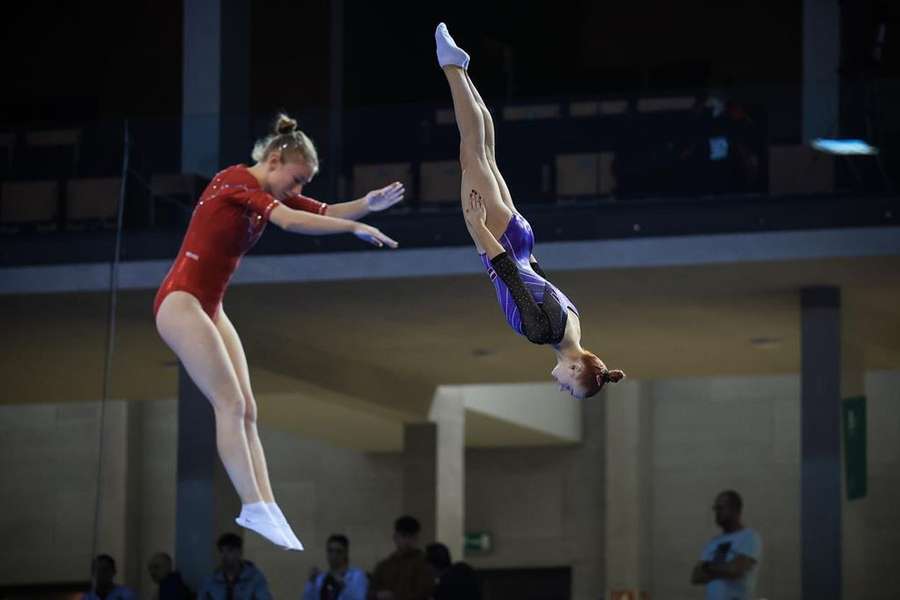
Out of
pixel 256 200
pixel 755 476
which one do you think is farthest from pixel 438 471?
pixel 256 200

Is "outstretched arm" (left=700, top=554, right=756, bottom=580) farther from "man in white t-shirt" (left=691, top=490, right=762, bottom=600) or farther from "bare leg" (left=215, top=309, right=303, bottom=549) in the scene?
"bare leg" (left=215, top=309, right=303, bottom=549)

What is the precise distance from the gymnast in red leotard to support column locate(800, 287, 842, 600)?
634cm

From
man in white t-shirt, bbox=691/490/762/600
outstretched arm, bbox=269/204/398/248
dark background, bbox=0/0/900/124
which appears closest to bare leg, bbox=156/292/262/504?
outstretched arm, bbox=269/204/398/248

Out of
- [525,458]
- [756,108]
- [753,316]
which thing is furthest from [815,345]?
[525,458]

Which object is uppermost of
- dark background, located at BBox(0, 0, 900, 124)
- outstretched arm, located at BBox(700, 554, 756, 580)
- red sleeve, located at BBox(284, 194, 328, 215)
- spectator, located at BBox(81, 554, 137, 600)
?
dark background, located at BBox(0, 0, 900, 124)

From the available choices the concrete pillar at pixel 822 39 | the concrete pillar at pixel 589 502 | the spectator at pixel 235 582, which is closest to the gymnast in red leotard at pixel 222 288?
the spectator at pixel 235 582

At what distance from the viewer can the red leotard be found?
7.80m

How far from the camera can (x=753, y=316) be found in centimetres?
1475

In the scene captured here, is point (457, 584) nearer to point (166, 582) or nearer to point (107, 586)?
point (166, 582)

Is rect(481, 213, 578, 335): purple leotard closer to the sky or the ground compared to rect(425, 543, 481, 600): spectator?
closer to the sky

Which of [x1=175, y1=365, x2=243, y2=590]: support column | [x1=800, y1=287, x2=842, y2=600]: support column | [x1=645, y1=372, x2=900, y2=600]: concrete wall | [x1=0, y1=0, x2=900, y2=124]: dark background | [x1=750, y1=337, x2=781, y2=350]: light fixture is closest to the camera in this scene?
[x1=800, y1=287, x2=842, y2=600]: support column

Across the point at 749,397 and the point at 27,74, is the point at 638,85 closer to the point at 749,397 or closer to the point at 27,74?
the point at 749,397

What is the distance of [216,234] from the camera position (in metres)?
7.82

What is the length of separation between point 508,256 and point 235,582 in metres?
4.51
